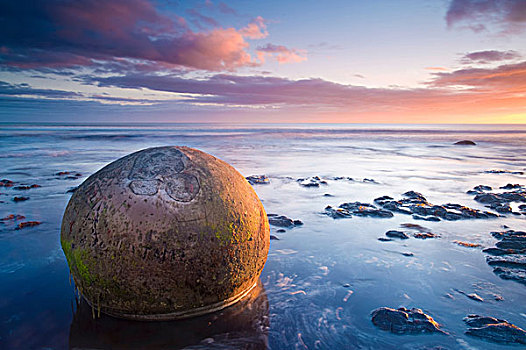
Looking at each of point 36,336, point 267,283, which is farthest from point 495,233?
point 36,336

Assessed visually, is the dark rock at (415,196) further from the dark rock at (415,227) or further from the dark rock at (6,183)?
the dark rock at (6,183)

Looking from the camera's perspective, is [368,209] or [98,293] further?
[368,209]

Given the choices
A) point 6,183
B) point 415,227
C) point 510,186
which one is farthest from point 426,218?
point 6,183

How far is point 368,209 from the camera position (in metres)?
7.34

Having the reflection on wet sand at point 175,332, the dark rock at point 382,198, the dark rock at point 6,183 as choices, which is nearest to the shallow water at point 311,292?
the reflection on wet sand at point 175,332

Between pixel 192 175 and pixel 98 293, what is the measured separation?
1.42 metres

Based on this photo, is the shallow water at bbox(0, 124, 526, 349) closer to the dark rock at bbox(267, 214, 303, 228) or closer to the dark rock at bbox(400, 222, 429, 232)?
the dark rock at bbox(400, 222, 429, 232)

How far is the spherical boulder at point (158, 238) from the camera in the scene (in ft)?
9.95

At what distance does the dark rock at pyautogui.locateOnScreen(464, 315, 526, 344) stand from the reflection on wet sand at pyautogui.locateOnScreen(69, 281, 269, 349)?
2015 mm

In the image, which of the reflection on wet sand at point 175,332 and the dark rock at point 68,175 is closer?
the reflection on wet sand at point 175,332

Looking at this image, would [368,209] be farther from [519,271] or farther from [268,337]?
[268,337]

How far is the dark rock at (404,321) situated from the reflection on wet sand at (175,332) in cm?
115

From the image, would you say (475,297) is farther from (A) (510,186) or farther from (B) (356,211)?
(A) (510,186)

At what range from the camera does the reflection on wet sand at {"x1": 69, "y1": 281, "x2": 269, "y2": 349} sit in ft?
9.93
